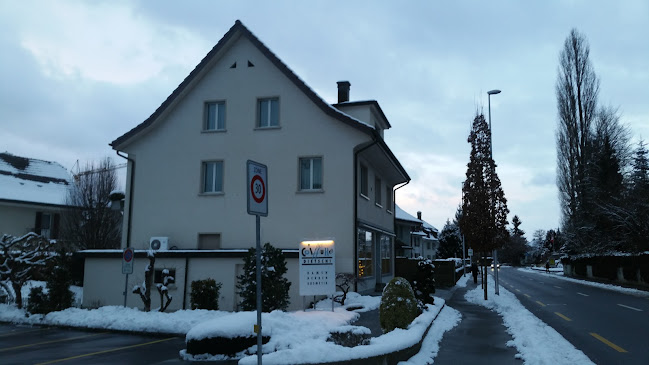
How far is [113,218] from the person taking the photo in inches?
1223

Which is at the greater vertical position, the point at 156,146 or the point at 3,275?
the point at 156,146

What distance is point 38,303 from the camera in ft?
53.6

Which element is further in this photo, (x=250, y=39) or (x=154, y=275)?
(x=250, y=39)

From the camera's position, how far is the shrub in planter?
930 cm

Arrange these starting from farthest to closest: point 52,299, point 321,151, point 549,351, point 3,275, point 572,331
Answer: point 321,151
point 3,275
point 52,299
point 572,331
point 549,351

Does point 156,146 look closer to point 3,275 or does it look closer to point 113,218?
point 3,275

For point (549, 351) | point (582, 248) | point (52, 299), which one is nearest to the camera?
point (549, 351)

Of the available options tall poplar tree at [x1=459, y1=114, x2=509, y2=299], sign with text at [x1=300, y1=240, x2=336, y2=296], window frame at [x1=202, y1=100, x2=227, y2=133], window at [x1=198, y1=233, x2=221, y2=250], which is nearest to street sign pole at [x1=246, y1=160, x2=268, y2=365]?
sign with text at [x1=300, y1=240, x2=336, y2=296]

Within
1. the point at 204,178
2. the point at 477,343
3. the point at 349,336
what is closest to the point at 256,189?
the point at 349,336

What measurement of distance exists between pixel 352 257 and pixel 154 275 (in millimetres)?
7446

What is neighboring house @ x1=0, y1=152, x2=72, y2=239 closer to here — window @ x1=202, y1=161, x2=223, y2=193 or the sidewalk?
window @ x1=202, y1=161, x2=223, y2=193

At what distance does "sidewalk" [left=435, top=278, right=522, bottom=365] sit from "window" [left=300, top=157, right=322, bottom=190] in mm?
7896

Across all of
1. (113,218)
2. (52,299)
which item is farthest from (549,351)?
(113,218)

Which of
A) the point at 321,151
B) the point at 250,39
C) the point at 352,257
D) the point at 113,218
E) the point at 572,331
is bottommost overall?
Result: the point at 572,331
